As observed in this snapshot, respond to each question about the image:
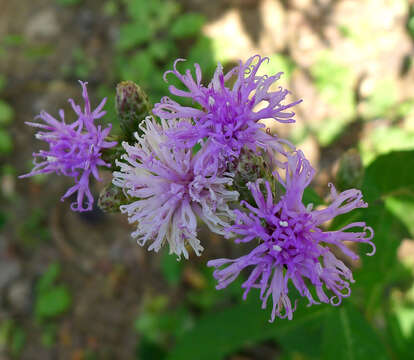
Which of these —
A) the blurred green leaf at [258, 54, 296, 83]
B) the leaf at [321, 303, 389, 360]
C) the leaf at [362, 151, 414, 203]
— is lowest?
the leaf at [321, 303, 389, 360]

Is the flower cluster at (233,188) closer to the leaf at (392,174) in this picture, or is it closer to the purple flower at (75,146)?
the purple flower at (75,146)

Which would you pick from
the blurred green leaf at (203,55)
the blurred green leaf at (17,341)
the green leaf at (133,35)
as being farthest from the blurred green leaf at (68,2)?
the blurred green leaf at (17,341)

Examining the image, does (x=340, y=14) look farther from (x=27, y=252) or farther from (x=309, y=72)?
(x=27, y=252)

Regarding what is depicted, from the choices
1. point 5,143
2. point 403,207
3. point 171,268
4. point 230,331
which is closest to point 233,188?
point 403,207

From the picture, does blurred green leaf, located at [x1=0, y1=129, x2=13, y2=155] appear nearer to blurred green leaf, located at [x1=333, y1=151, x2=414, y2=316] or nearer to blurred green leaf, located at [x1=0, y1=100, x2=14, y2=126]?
blurred green leaf, located at [x1=0, y1=100, x2=14, y2=126]

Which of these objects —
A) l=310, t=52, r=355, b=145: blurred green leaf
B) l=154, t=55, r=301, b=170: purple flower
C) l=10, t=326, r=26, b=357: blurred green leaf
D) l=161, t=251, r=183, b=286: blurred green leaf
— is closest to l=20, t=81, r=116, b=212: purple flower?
l=154, t=55, r=301, b=170: purple flower

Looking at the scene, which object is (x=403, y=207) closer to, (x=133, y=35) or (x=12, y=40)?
(x=133, y=35)

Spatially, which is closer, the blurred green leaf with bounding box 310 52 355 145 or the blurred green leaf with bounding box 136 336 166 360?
the blurred green leaf with bounding box 136 336 166 360
